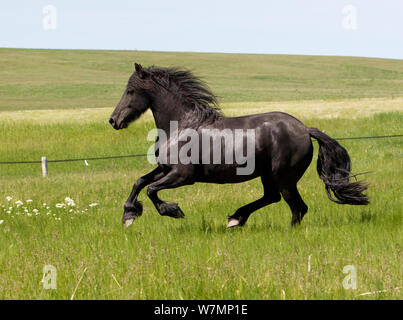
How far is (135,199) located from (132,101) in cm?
129

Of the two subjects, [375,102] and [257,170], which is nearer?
[257,170]

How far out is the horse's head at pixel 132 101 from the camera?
7148 mm

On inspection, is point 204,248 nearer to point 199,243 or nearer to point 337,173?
point 199,243

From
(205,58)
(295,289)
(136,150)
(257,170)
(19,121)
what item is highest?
(205,58)

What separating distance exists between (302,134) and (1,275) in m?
4.01

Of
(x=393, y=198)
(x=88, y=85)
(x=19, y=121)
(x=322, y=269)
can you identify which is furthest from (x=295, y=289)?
(x=88, y=85)

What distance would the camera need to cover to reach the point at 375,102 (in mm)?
30141

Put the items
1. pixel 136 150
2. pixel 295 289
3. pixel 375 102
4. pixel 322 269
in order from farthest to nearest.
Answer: pixel 375 102
pixel 136 150
pixel 322 269
pixel 295 289

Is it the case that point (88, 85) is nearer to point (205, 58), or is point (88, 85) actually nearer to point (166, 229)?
point (205, 58)

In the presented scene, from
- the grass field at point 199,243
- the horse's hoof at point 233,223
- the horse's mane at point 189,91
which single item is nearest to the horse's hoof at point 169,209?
the grass field at point 199,243

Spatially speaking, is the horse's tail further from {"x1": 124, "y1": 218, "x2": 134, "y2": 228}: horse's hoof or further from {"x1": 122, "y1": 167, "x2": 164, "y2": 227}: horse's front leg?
{"x1": 124, "y1": 218, "x2": 134, "y2": 228}: horse's hoof

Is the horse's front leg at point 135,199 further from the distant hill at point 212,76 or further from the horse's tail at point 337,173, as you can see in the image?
the distant hill at point 212,76

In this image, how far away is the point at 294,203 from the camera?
718cm

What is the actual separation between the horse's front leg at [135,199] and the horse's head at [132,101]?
0.74 meters
